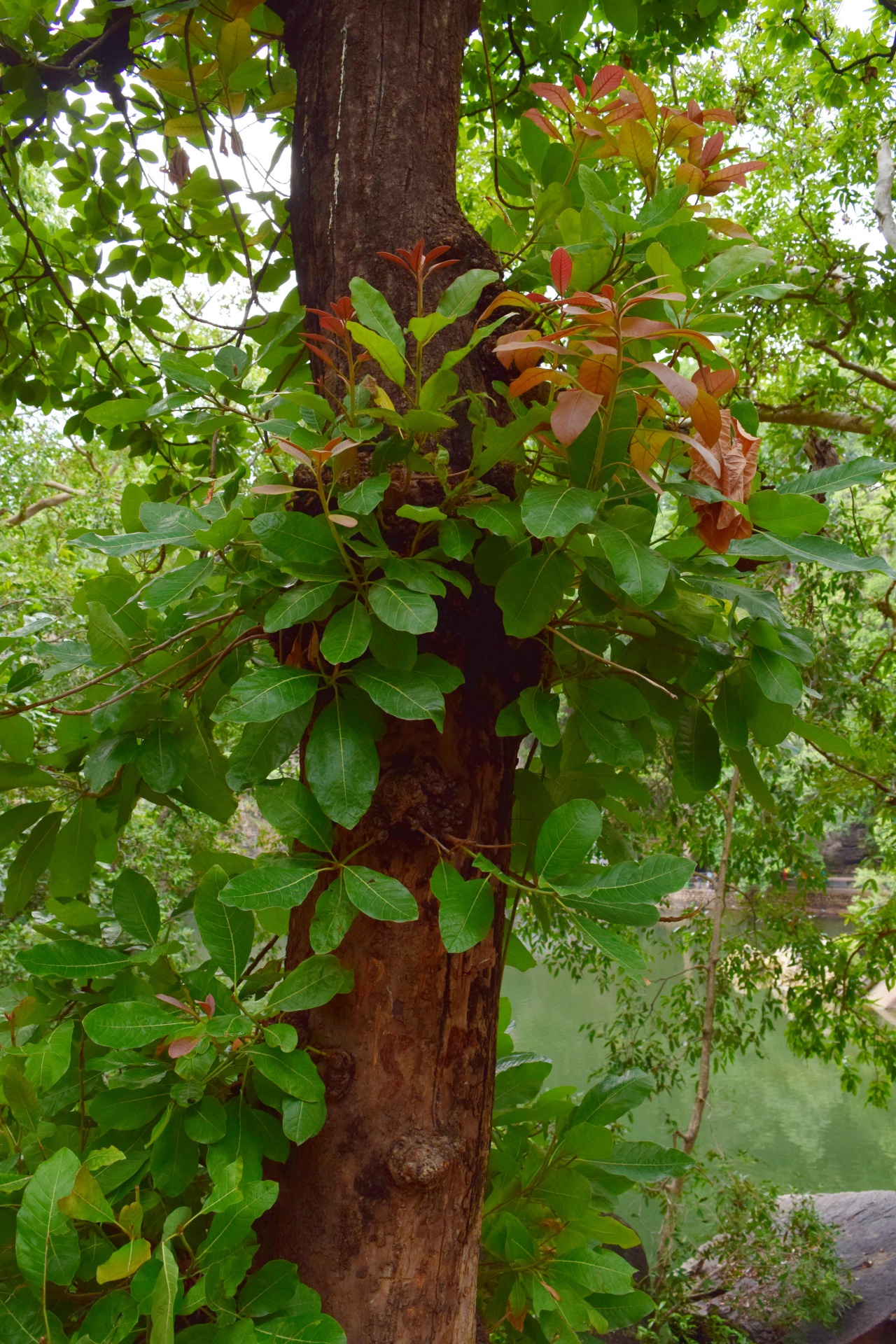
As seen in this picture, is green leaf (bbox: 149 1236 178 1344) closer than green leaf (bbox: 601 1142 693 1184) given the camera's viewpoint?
Yes

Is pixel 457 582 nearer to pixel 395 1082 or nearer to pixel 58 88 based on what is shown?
pixel 395 1082

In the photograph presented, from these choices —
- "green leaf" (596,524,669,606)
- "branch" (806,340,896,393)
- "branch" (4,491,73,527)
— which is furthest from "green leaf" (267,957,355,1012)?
"branch" (4,491,73,527)

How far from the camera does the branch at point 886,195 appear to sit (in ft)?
11.6

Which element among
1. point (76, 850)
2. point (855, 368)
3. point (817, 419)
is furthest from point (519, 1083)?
point (817, 419)

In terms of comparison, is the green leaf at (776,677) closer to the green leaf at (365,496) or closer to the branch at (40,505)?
the green leaf at (365,496)

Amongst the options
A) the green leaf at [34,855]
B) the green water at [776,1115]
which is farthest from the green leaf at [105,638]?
the green water at [776,1115]

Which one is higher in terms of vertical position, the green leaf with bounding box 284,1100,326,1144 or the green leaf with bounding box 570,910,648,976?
the green leaf with bounding box 570,910,648,976

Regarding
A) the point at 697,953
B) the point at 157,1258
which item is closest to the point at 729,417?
the point at 157,1258

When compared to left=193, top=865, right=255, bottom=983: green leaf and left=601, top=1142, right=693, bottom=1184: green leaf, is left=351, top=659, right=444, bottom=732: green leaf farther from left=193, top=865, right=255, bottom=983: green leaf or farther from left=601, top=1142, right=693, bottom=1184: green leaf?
left=601, top=1142, right=693, bottom=1184: green leaf

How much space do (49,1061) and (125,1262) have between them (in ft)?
0.54

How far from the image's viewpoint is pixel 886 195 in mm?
3592

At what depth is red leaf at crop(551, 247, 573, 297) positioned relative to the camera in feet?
2.15

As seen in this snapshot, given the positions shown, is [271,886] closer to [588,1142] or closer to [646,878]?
[646,878]

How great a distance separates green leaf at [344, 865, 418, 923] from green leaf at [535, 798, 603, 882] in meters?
0.10
